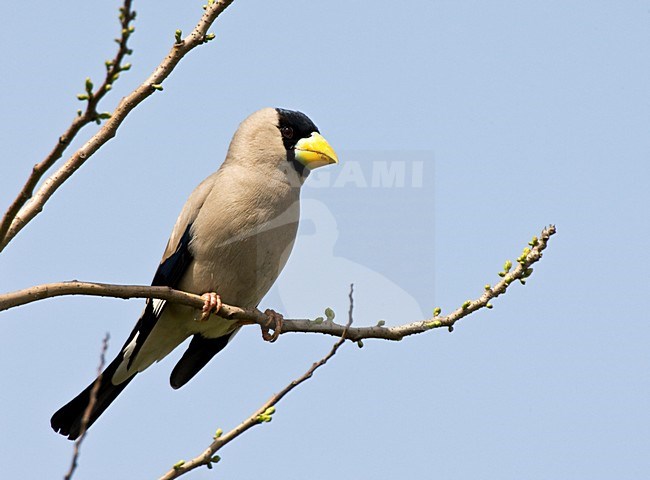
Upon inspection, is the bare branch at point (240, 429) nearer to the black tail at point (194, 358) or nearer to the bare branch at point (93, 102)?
the bare branch at point (93, 102)

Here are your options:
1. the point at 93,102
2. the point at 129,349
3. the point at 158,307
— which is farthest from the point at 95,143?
the point at 129,349

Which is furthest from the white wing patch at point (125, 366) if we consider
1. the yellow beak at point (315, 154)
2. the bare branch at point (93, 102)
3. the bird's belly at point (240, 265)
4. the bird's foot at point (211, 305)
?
the bare branch at point (93, 102)

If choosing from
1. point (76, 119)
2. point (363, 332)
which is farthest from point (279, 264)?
point (76, 119)

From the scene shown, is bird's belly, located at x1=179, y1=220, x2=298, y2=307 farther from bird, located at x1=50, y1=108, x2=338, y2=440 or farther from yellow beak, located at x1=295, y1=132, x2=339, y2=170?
yellow beak, located at x1=295, y1=132, x2=339, y2=170

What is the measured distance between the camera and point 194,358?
19.5 ft

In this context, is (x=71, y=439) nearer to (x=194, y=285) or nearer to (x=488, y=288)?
(x=194, y=285)

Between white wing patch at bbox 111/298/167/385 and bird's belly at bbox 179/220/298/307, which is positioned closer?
bird's belly at bbox 179/220/298/307

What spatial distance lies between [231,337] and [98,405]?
0.97 meters

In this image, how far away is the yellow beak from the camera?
5781 mm

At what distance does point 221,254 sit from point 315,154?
1.04 metres

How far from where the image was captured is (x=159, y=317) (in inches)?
213

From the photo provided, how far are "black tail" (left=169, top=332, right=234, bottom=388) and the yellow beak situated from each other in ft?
4.18

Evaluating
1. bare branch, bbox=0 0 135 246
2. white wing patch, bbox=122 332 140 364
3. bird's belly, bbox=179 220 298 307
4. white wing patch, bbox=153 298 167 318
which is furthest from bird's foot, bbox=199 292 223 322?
bare branch, bbox=0 0 135 246

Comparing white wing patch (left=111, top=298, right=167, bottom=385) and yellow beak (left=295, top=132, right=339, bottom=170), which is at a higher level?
yellow beak (left=295, top=132, right=339, bottom=170)
